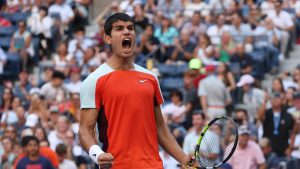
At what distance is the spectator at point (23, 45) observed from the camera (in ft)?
68.9

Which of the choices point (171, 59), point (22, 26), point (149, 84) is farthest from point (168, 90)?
point (149, 84)

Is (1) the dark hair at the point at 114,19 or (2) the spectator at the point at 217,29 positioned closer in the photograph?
(1) the dark hair at the point at 114,19

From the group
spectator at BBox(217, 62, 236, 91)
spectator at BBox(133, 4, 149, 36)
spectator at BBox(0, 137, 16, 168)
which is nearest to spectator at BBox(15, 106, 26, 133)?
spectator at BBox(0, 137, 16, 168)

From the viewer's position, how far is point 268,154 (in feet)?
47.3

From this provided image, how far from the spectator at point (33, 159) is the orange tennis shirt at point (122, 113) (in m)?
5.25

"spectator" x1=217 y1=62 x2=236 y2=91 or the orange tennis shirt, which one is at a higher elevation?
the orange tennis shirt

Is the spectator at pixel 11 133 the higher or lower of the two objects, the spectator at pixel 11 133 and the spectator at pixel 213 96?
the lower

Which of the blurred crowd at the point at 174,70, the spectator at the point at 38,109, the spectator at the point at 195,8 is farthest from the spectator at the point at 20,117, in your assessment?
the spectator at the point at 195,8

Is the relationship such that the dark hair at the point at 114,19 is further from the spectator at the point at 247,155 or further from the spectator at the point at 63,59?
the spectator at the point at 63,59

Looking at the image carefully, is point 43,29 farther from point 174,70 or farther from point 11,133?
point 11,133

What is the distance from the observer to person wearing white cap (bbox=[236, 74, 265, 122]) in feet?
54.5

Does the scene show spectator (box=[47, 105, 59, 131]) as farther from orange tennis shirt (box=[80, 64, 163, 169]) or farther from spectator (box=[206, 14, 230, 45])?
orange tennis shirt (box=[80, 64, 163, 169])

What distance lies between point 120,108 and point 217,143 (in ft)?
2.76

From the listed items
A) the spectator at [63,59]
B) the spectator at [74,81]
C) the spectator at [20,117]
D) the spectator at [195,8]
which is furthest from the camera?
the spectator at [195,8]
